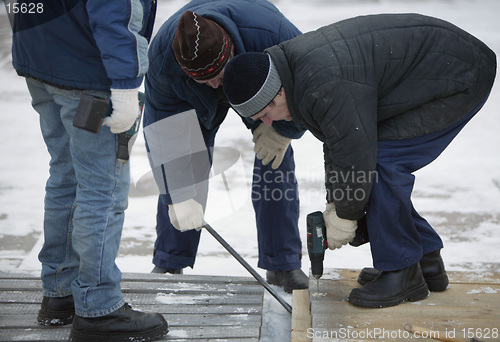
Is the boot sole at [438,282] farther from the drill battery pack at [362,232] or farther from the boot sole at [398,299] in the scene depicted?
the drill battery pack at [362,232]

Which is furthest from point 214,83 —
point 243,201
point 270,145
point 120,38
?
point 243,201

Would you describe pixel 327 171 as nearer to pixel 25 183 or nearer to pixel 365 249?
pixel 365 249

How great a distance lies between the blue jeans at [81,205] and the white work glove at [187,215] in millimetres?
561

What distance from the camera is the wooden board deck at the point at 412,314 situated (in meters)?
2.22

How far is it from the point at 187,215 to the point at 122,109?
0.89m

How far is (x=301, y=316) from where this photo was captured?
2.50 m

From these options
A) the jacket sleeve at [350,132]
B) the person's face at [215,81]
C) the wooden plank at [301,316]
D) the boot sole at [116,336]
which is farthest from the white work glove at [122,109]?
the wooden plank at [301,316]

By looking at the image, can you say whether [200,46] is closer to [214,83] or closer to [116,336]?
[214,83]

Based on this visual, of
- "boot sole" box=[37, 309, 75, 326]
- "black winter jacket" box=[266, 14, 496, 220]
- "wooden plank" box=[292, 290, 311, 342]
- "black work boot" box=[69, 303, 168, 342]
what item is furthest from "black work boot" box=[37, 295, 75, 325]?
"black winter jacket" box=[266, 14, 496, 220]

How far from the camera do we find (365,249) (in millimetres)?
3488

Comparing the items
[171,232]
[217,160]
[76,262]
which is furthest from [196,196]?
[217,160]

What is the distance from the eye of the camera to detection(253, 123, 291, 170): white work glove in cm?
293

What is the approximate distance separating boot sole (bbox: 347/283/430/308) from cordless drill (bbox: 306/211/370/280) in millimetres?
180

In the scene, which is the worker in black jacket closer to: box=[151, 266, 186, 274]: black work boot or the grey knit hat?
the grey knit hat
